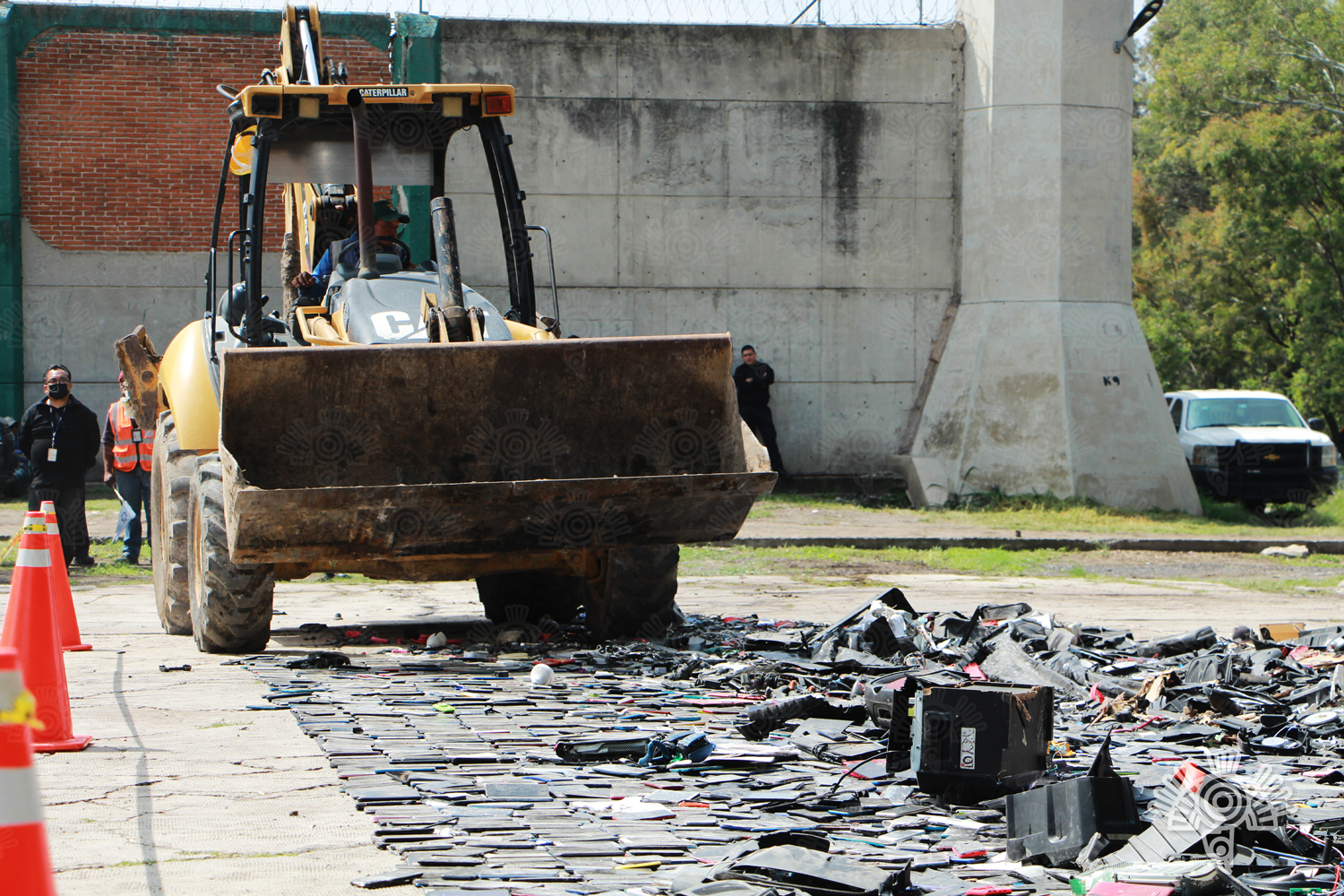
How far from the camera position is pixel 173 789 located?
500cm

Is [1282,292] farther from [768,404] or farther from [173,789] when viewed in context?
[173,789]

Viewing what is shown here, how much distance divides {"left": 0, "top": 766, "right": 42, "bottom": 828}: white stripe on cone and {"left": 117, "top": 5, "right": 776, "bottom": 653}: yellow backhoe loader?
14.3 feet

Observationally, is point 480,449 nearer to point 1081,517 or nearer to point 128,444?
point 128,444

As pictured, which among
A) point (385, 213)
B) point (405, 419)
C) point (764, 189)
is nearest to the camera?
point (405, 419)

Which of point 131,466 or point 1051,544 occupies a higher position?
point 131,466

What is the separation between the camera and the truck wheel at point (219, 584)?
7.89 m

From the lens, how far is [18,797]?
2.56 meters

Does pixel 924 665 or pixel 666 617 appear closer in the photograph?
pixel 924 665

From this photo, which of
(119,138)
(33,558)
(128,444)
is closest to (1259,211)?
(119,138)

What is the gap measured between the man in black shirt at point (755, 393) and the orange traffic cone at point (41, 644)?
1361 centimetres

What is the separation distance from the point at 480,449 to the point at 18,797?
5.30 m

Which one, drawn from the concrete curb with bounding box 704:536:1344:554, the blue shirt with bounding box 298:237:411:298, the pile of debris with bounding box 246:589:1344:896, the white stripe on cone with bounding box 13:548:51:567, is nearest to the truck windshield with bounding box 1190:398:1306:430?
the concrete curb with bounding box 704:536:1344:554

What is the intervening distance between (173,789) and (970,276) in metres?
16.4

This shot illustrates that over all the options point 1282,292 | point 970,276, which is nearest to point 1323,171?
point 1282,292
